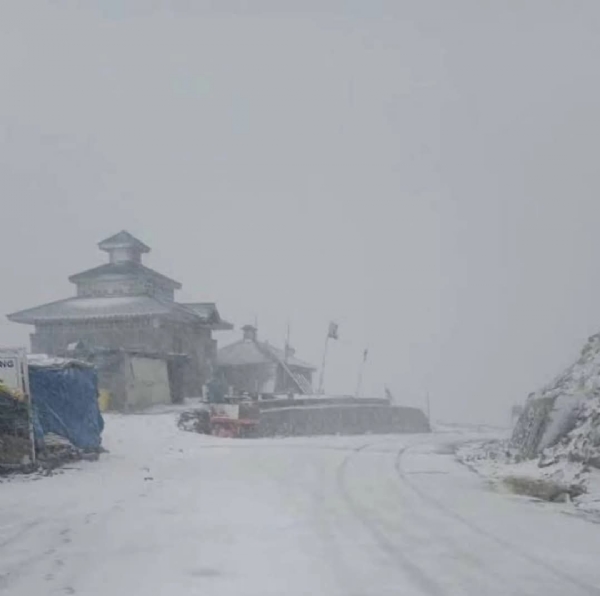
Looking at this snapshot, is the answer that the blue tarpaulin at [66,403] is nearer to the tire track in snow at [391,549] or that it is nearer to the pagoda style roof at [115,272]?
the tire track in snow at [391,549]

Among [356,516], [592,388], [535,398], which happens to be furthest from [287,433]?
[356,516]

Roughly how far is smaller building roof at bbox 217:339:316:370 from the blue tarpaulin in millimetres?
38204

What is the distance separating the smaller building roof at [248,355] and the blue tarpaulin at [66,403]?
38204mm

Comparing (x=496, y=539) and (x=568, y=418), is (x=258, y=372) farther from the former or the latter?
(x=496, y=539)

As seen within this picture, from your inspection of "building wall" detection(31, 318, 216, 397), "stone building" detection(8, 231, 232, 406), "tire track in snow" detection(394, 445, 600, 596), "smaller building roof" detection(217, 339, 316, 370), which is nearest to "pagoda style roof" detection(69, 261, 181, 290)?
"stone building" detection(8, 231, 232, 406)

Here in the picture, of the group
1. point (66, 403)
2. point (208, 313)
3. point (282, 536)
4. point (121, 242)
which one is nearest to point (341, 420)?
point (208, 313)

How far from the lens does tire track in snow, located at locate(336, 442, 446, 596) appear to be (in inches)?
278

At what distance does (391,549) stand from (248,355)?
166 ft

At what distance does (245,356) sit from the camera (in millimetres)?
58719

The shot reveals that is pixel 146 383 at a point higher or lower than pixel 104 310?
lower

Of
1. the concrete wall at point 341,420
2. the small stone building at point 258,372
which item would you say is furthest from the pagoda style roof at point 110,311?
the concrete wall at point 341,420

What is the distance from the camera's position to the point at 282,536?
31.1 feet

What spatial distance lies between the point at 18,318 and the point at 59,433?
3312 centimetres

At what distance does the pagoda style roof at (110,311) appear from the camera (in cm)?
4619
